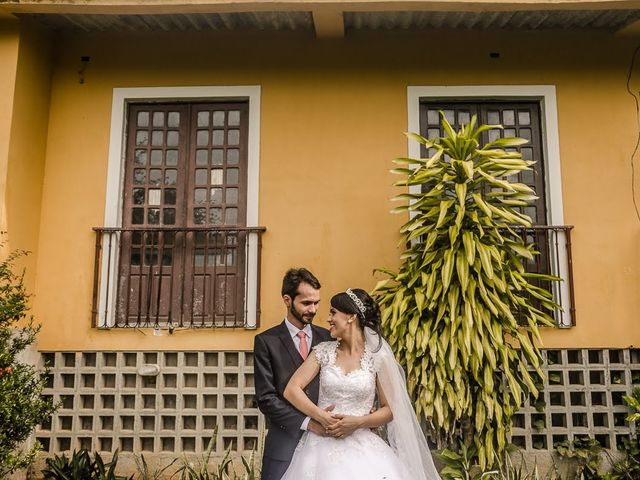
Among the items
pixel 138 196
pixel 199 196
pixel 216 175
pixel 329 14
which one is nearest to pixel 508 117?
pixel 329 14

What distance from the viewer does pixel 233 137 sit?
6.13 meters

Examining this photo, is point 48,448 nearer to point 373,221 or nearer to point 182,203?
point 182,203

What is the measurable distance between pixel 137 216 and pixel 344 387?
340 centimetres

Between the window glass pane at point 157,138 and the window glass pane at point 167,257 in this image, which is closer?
the window glass pane at point 167,257

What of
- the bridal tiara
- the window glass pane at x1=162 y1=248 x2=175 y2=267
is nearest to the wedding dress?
the bridal tiara

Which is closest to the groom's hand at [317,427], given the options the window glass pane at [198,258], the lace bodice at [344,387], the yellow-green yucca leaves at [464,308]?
the lace bodice at [344,387]

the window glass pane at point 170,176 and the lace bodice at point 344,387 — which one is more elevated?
the window glass pane at point 170,176

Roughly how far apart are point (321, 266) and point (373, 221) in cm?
67

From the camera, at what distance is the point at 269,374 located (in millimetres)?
3531

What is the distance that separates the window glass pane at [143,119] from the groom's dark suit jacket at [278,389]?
133 inches

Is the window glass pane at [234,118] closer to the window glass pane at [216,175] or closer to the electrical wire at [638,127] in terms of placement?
the window glass pane at [216,175]

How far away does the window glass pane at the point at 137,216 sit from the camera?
603cm

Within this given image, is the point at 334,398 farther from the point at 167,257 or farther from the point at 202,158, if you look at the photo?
the point at 202,158

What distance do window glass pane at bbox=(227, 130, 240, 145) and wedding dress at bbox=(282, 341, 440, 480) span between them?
3080 millimetres
